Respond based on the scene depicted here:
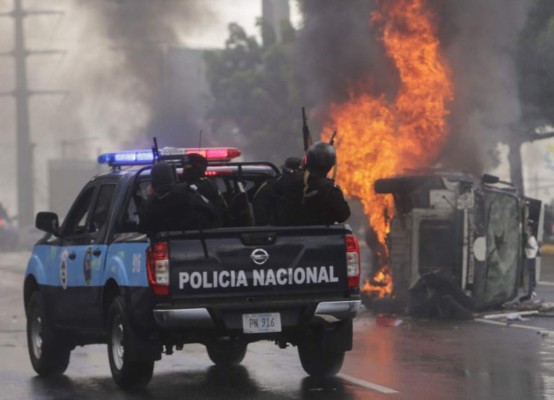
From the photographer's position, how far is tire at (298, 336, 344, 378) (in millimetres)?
11109

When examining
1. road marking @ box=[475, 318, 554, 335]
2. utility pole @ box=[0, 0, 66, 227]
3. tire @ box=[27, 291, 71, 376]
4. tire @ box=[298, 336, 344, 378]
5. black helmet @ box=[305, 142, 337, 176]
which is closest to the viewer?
black helmet @ box=[305, 142, 337, 176]

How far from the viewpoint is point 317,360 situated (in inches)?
441

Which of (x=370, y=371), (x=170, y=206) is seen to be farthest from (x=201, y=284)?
(x=370, y=371)

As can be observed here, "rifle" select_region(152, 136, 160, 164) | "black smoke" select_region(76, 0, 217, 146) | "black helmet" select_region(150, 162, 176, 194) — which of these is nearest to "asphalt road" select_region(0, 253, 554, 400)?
"black helmet" select_region(150, 162, 176, 194)

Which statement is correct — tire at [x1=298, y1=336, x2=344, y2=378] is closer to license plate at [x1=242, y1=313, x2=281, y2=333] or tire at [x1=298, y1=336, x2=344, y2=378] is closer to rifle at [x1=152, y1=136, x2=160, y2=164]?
license plate at [x1=242, y1=313, x2=281, y2=333]

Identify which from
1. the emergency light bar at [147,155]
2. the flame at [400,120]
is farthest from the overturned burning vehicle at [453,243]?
the emergency light bar at [147,155]

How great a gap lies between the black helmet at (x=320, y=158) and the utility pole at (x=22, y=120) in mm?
57522

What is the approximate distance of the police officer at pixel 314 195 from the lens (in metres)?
10.7

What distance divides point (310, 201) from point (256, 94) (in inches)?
2045

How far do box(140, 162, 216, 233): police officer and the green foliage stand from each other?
4757 centimetres

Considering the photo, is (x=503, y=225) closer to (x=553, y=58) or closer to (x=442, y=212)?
(x=442, y=212)

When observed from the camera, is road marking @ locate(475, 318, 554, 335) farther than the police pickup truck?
Yes

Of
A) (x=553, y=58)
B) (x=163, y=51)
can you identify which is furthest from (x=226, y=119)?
(x=553, y=58)

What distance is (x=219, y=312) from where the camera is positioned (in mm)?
10070
